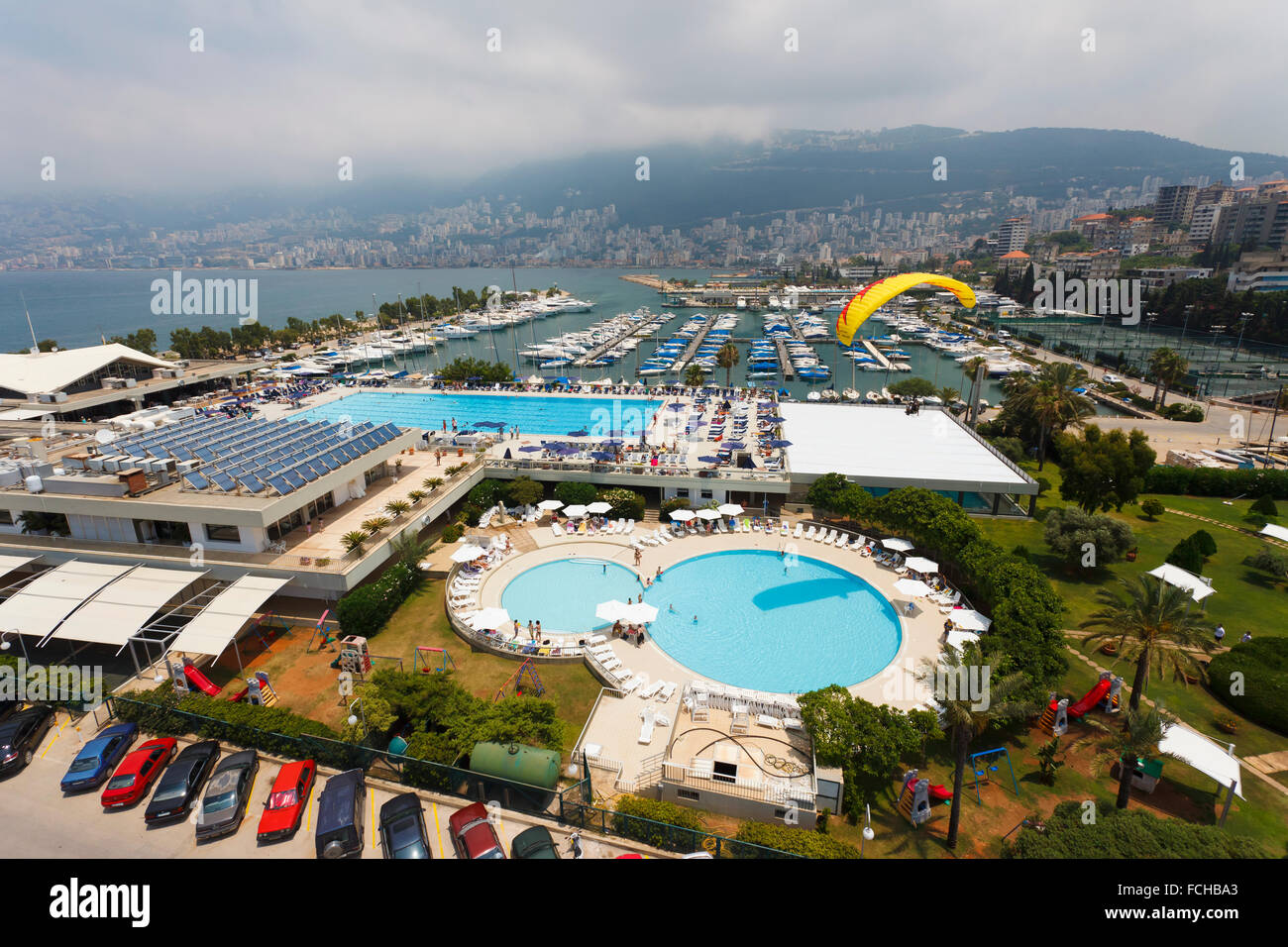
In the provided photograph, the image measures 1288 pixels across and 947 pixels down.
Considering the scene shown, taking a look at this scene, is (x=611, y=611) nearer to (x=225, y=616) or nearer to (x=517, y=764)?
(x=517, y=764)

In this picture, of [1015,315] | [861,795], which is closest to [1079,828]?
[861,795]

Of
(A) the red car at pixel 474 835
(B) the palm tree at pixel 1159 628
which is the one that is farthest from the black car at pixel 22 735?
(B) the palm tree at pixel 1159 628

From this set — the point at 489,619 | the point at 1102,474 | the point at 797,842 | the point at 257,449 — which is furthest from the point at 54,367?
the point at 1102,474

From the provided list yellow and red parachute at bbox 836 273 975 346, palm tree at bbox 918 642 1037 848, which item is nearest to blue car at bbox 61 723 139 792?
palm tree at bbox 918 642 1037 848

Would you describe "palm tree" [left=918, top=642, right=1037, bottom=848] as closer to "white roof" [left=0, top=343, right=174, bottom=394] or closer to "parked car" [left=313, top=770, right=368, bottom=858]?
"parked car" [left=313, top=770, right=368, bottom=858]

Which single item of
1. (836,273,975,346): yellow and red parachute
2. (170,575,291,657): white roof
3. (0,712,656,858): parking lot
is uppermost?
(836,273,975,346): yellow and red parachute

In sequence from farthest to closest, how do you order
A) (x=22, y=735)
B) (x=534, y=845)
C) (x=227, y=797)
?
1. (x=22, y=735)
2. (x=227, y=797)
3. (x=534, y=845)
